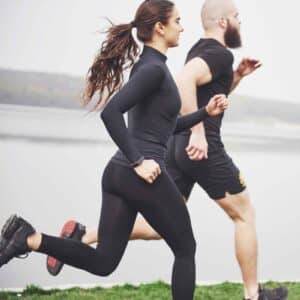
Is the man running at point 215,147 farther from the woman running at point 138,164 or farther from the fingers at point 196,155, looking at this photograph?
the woman running at point 138,164

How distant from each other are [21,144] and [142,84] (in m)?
2.30

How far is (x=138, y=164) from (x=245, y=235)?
1.15 metres

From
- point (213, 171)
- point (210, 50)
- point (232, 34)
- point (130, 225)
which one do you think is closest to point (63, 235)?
point (213, 171)

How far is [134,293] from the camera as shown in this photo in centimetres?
477

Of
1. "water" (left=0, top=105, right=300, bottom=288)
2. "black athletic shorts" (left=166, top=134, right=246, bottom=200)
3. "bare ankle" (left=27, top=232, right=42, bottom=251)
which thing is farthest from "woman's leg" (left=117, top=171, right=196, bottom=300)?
"water" (left=0, top=105, right=300, bottom=288)

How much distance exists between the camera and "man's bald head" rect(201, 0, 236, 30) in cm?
414

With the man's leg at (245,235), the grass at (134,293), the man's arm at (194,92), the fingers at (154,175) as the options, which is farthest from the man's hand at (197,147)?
the grass at (134,293)

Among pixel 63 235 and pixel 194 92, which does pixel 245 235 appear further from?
pixel 63 235

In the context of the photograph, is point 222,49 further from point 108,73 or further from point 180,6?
point 180,6

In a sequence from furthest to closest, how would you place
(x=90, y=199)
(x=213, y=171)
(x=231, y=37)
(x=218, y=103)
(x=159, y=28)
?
(x=90, y=199) < (x=231, y=37) < (x=213, y=171) < (x=218, y=103) < (x=159, y=28)

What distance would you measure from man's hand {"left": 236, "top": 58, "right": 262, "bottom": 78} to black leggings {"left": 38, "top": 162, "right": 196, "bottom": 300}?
1163 mm

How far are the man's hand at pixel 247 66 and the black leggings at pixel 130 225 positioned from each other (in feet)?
3.82

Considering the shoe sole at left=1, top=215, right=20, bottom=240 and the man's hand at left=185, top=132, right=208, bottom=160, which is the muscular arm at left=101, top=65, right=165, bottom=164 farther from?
the man's hand at left=185, top=132, right=208, bottom=160

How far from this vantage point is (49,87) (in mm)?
5211
